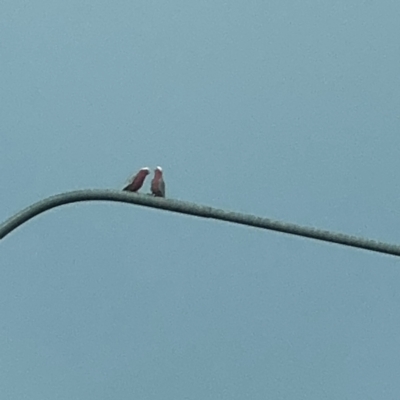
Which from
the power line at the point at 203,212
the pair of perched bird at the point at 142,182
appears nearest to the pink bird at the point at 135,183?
the pair of perched bird at the point at 142,182

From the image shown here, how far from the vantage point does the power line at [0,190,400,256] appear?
322 inches

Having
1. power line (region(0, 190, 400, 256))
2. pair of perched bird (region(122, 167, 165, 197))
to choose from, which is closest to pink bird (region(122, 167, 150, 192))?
pair of perched bird (region(122, 167, 165, 197))

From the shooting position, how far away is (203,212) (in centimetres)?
820

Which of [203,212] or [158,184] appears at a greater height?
[158,184]

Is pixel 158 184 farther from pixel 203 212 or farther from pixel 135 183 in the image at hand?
pixel 203 212

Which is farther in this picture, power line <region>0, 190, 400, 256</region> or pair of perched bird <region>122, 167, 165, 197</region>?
pair of perched bird <region>122, 167, 165, 197</region>

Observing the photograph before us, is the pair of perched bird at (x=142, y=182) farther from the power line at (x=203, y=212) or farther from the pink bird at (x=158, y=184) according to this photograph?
the power line at (x=203, y=212)

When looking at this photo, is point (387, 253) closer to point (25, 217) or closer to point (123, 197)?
point (123, 197)

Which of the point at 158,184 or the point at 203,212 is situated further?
the point at 158,184

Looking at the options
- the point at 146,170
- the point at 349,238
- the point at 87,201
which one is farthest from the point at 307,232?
the point at 146,170

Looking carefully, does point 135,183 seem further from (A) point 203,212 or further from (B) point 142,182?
(A) point 203,212

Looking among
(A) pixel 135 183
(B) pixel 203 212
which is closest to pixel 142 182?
(A) pixel 135 183

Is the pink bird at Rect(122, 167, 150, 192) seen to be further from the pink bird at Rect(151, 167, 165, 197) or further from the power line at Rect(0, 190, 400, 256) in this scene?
the power line at Rect(0, 190, 400, 256)

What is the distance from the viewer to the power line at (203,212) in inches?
322
